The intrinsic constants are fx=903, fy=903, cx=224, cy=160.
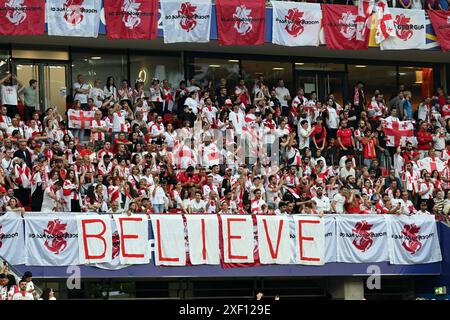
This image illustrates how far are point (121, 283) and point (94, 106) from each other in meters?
5.12

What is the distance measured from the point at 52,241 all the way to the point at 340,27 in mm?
12676

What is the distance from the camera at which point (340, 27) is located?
28.0 meters

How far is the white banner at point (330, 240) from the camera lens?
72.8ft

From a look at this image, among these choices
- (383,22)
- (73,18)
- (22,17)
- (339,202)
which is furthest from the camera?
(383,22)

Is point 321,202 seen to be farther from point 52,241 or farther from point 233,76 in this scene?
point 233,76

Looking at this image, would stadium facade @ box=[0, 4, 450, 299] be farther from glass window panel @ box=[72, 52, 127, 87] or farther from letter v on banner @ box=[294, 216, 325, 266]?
letter v on banner @ box=[294, 216, 325, 266]

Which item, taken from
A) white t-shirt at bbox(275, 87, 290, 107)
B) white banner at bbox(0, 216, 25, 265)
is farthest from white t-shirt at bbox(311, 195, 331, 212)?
white banner at bbox(0, 216, 25, 265)

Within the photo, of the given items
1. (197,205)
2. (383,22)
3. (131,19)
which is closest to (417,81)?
(383,22)

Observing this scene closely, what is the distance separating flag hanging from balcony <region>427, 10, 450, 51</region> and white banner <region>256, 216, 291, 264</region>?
10928mm

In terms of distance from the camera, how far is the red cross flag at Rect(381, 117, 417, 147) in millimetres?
27406

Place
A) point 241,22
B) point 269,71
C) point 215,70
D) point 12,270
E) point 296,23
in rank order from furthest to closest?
point 269,71, point 215,70, point 296,23, point 241,22, point 12,270

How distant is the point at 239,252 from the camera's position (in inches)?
834

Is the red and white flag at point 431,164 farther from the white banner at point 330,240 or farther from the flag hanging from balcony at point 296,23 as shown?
the flag hanging from balcony at point 296,23
